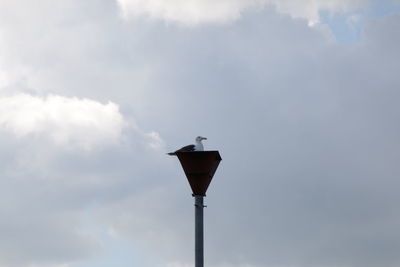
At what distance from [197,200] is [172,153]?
68.1 inches

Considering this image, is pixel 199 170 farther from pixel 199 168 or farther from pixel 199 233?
pixel 199 233

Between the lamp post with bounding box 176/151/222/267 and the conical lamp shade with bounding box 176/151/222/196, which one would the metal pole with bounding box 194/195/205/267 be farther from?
the conical lamp shade with bounding box 176/151/222/196

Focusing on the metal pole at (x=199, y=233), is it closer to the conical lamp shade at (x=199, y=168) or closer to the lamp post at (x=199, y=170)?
the lamp post at (x=199, y=170)

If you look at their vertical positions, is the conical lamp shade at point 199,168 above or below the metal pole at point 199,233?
above

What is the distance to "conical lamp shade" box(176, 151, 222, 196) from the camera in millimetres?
16797

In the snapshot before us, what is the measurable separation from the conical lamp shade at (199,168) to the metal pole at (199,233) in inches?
15.0

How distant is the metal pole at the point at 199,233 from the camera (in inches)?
632

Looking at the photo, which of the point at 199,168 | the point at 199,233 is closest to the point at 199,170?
the point at 199,168

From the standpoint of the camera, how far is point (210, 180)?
17.0 meters

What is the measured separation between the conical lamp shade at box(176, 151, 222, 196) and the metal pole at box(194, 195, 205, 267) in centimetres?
38

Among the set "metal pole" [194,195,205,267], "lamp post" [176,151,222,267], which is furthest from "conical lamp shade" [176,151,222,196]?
"metal pole" [194,195,205,267]

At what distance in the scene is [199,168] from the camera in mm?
16797

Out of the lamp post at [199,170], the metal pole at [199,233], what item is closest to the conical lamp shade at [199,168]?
the lamp post at [199,170]

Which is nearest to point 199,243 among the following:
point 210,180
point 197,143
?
point 210,180
